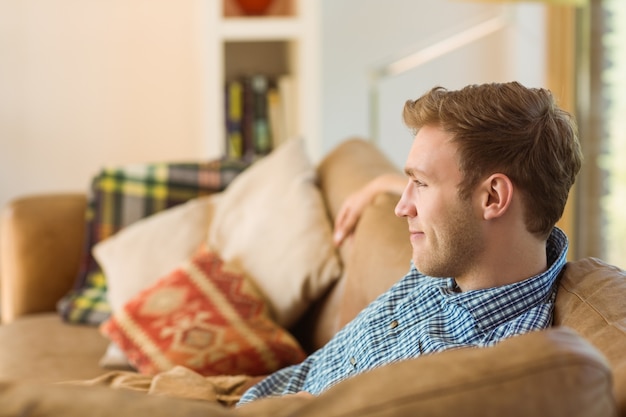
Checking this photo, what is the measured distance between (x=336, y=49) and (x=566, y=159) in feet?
9.67

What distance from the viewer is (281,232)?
239cm

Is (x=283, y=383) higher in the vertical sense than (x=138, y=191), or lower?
lower

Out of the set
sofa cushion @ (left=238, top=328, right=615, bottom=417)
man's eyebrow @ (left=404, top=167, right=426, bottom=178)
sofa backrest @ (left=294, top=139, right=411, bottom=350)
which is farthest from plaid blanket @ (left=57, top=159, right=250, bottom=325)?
sofa cushion @ (left=238, top=328, right=615, bottom=417)

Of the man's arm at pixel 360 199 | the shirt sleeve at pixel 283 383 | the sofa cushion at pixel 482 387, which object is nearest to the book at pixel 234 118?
the man's arm at pixel 360 199

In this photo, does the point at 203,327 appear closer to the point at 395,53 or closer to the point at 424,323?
the point at 424,323

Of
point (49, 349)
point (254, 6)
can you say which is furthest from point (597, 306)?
point (254, 6)

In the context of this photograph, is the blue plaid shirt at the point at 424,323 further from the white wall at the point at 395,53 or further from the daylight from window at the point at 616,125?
the white wall at the point at 395,53

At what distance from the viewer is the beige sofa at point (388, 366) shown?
0.73 metres

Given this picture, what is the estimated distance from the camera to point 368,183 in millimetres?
2217

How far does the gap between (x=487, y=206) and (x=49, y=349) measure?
57.9 inches

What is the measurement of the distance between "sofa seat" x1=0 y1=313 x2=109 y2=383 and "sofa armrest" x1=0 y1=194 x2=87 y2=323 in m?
0.08

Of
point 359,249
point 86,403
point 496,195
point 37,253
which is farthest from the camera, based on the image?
point 37,253

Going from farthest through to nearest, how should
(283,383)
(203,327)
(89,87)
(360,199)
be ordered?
(89,87), (203,327), (360,199), (283,383)

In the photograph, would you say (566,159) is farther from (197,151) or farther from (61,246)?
(197,151)
